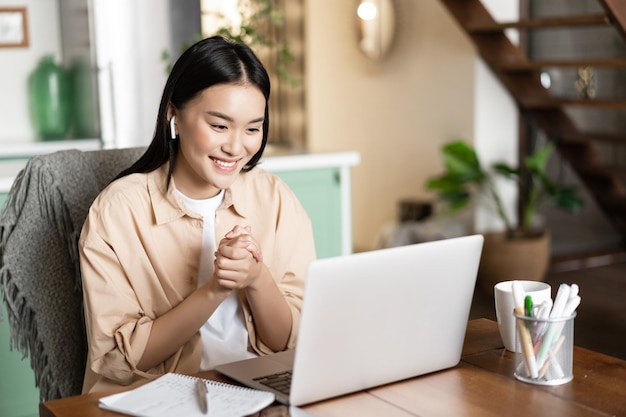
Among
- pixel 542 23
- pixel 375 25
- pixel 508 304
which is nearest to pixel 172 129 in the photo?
pixel 508 304

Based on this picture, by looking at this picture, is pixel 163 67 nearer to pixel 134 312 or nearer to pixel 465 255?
pixel 134 312

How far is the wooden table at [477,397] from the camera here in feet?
4.06

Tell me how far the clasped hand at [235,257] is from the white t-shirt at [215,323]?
0.66 ft

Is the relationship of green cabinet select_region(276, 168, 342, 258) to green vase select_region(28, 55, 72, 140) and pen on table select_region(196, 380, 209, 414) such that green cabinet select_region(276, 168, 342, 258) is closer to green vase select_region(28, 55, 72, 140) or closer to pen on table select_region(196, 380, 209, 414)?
green vase select_region(28, 55, 72, 140)

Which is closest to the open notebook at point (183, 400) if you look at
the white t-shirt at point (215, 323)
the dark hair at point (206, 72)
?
the white t-shirt at point (215, 323)

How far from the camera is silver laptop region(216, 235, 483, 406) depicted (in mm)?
1203

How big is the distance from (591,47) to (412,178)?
49.7 inches

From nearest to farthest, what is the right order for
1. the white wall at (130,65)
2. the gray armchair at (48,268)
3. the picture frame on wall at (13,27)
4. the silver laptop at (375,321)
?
the silver laptop at (375,321) → the gray armchair at (48,268) → the white wall at (130,65) → the picture frame on wall at (13,27)

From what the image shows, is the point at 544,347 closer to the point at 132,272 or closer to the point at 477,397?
the point at 477,397

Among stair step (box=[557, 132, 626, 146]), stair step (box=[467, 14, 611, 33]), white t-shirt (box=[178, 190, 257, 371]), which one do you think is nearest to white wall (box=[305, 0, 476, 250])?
stair step (box=[467, 14, 611, 33])

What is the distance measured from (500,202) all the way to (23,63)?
254 cm

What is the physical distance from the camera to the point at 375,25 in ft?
18.2

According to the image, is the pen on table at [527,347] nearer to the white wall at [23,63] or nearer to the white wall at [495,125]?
the white wall at [23,63]

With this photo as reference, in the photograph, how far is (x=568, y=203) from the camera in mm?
4867
